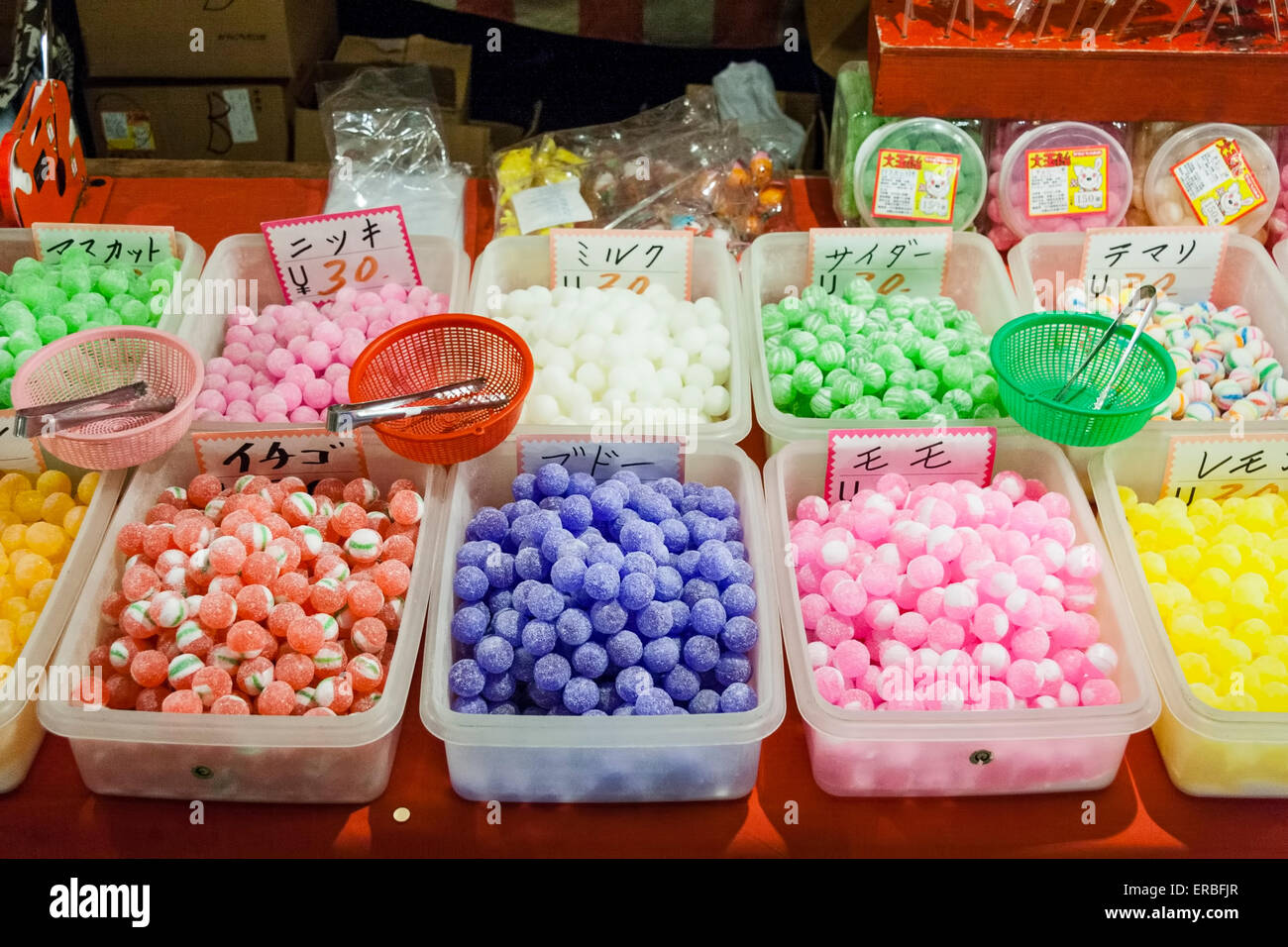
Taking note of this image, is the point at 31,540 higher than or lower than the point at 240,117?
lower

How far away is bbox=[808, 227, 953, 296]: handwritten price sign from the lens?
2088 millimetres

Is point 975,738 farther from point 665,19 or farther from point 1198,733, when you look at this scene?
point 665,19

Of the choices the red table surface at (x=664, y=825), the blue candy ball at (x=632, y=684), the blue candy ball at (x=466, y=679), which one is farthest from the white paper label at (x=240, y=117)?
the blue candy ball at (x=632, y=684)

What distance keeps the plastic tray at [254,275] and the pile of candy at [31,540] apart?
380 mm

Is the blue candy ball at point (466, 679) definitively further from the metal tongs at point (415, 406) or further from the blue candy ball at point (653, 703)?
the metal tongs at point (415, 406)

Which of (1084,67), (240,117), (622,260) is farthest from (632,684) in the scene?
(240,117)

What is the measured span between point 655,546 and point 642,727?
295 mm

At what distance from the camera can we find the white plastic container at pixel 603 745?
4.32 ft

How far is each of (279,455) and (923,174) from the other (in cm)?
135

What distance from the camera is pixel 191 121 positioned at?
2834mm

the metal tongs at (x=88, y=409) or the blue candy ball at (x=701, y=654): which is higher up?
the metal tongs at (x=88, y=409)

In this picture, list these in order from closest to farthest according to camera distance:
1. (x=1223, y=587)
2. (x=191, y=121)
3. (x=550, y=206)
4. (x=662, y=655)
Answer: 1. (x=662, y=655)
2. (x=1223, y=587)
3. (x=550, y=206)
4. (x=191, y=121)
